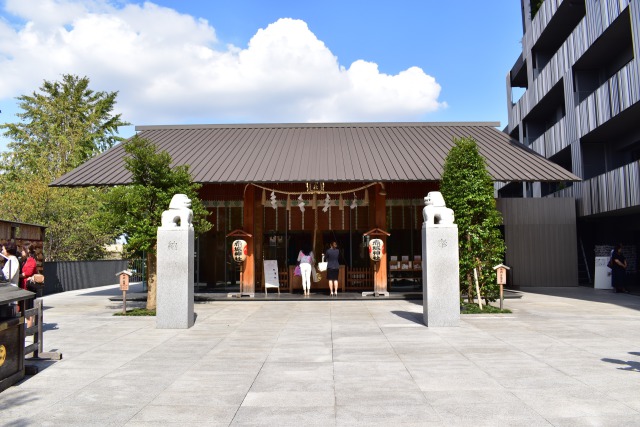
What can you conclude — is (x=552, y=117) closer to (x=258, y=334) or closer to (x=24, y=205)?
(x=258, y=334)

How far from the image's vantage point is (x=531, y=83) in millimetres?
31641

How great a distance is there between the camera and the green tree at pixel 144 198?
13.9 meters

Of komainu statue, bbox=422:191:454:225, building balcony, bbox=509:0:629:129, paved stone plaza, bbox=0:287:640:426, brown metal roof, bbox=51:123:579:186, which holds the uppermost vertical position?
building balcony, bbox=509:0:629:129

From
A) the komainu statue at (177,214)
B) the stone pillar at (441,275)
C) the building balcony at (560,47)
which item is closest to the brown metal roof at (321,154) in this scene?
the building balcony at (560,47)

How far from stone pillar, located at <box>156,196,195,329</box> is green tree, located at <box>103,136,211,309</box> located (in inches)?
86.8

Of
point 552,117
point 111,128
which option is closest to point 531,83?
point 552,117

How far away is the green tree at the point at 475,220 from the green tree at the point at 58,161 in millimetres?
18290

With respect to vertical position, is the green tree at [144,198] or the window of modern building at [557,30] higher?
the window of modern building at [557,30]

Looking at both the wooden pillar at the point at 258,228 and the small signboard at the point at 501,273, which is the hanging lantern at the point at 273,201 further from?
the small signboard at the point at 501,273

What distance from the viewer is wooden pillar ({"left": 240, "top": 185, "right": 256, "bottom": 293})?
1884 centimetres

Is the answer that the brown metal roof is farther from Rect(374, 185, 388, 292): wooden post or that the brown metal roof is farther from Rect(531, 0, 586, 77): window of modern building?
Rect(531, 0, 586, 77): window of modern building

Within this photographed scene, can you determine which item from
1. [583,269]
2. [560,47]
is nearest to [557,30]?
[560,47]

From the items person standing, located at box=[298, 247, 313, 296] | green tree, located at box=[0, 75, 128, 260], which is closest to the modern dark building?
person standing, located at box=[298, 247, 313, 296]

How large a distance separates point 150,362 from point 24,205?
68.9ft
